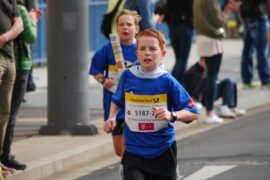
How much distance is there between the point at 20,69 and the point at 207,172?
2.10 meters

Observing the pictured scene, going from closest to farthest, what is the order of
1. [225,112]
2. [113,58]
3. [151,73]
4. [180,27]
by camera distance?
[151,73] → [113,58] → [225,112] → [180,27]

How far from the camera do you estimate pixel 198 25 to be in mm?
14320

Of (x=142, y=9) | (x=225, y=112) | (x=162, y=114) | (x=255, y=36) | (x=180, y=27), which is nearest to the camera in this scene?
(x=162, y=114)

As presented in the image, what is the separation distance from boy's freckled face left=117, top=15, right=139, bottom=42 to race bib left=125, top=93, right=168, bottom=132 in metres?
1.79

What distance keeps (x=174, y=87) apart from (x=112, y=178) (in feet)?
9.93

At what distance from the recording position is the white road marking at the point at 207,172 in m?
10.5

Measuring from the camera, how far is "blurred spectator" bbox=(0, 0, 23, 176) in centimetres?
A: 961

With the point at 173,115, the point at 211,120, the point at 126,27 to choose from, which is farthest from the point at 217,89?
the point at 173,115

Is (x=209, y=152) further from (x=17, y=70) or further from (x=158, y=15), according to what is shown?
(x=158, y=15)

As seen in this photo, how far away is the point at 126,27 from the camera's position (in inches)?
375

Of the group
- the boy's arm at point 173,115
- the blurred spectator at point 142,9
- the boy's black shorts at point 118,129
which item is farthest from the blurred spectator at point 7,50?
the blurred spectator at point 142,9

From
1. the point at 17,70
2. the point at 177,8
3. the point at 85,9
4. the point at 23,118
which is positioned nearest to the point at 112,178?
the point at 17,70

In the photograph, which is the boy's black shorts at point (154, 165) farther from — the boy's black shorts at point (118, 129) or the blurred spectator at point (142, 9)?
the blurred spectator at point (142, 9)

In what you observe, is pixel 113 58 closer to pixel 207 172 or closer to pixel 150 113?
pixel 207 172
